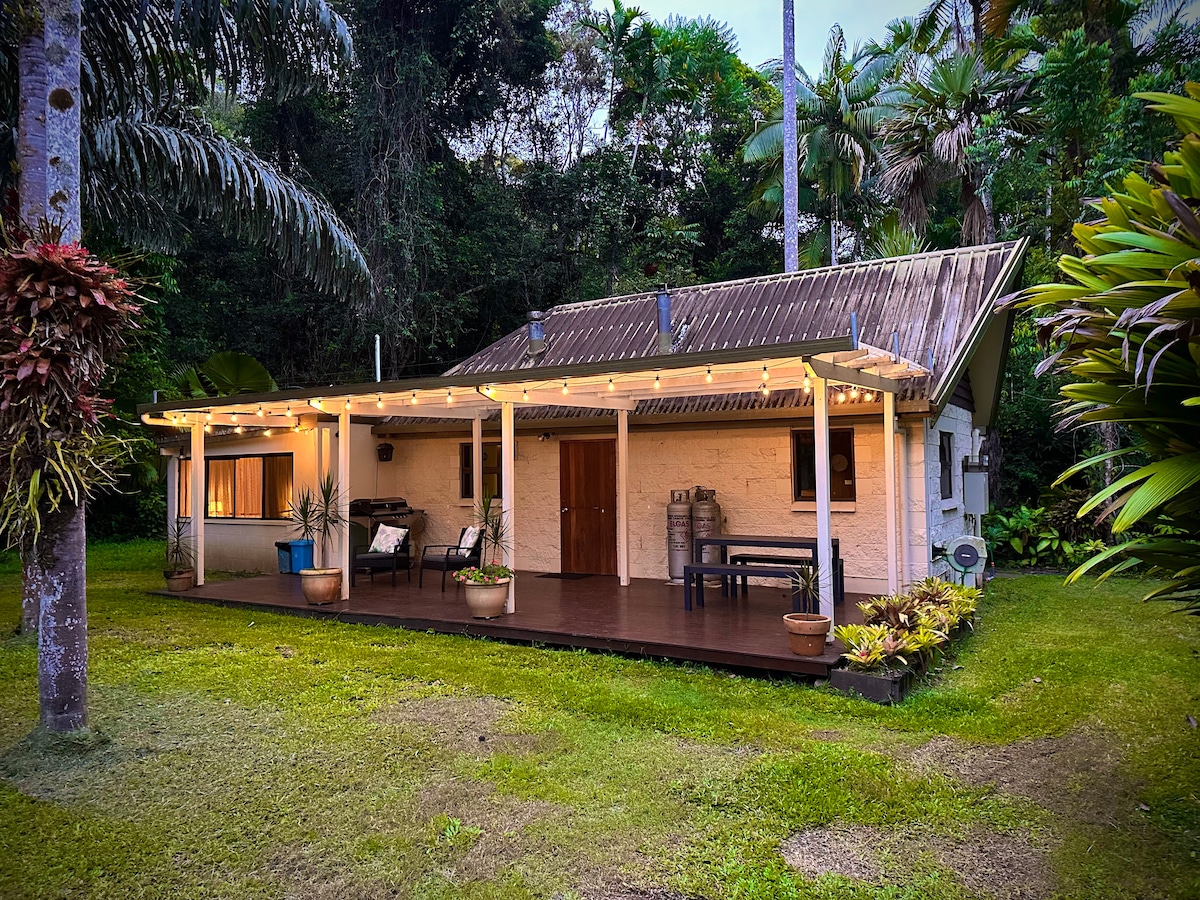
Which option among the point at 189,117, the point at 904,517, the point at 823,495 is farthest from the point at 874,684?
the point at 189,117

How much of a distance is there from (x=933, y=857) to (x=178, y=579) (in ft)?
33.0

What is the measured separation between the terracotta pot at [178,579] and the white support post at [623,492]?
580 cm

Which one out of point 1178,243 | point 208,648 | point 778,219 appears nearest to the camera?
point 1178,243

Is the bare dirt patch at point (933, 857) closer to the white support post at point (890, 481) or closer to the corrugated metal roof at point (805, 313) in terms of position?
the white support post at point (890, 481)

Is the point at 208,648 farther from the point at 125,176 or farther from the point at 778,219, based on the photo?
the point at 778,219

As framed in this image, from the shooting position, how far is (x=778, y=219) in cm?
2162

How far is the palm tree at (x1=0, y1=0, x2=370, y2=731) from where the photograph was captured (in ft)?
16.0

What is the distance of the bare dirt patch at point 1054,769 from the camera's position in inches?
161

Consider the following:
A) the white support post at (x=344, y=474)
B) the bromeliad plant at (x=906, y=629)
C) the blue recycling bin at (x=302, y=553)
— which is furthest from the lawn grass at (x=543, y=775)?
the blue recycling bin at (x=302, y=553)

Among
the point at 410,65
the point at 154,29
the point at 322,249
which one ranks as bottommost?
the point at 322,249

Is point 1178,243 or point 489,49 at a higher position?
point 489,49

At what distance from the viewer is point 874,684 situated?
5.76 m

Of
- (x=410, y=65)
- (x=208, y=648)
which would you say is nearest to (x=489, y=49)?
(x=410, y=65)

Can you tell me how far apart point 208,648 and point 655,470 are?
18.9ft
